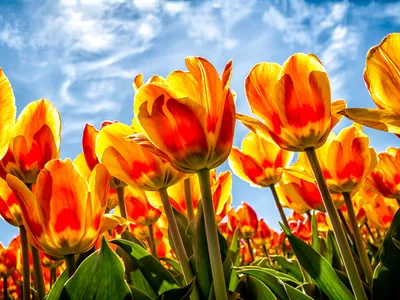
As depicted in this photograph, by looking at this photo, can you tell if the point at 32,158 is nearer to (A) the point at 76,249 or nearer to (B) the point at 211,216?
(A) the point at 76,249

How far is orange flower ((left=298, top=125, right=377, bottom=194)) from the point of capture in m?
1.66

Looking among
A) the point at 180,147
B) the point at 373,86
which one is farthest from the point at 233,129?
the point at 373,86

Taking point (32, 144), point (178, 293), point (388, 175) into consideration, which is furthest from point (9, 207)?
point (388, 175)

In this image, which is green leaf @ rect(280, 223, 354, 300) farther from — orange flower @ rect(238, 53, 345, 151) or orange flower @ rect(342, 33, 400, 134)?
orange flower @ rect(342, 33, 400, 134)

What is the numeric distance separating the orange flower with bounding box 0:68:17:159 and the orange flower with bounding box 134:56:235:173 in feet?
0.98

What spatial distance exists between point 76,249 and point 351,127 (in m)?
1.16

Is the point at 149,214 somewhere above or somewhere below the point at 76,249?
above

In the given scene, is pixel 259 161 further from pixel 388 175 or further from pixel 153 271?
pixel 153 271

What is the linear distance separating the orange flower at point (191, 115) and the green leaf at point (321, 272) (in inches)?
16.8

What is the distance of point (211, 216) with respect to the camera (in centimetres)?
106

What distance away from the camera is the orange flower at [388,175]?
231 centimetres

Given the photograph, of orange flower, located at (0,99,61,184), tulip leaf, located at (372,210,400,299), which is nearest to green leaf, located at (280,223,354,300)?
tulip leaf, located at (372,210,400,299)

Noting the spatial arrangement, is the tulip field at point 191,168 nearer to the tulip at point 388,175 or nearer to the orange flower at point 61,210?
the orange flower at point 61,210

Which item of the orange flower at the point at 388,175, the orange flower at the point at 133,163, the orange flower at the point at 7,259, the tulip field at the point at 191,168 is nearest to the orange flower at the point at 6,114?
the tulip field at the point at 191,168
